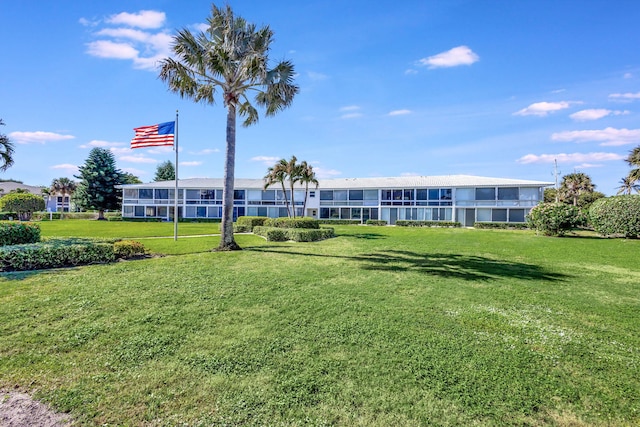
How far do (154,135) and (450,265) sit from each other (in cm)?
1547

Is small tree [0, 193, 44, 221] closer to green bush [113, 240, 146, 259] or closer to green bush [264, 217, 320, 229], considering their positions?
green bush [264, 217, 320, 229]

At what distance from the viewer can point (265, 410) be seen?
137 inches

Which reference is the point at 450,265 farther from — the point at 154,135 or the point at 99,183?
the point at 99,183

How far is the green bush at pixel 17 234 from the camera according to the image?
11359 millimetres

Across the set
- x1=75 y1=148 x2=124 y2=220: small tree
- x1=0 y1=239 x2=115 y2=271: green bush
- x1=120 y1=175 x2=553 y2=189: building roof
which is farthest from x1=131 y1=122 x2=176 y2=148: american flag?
x1=75 y1=148 x2=124 y2=220: small tree

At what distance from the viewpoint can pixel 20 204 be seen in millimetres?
39875

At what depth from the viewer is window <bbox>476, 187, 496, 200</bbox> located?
37.5 meters

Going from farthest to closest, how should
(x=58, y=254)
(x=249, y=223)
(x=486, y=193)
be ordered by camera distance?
(x=486, y=193)
(x=249, y=223)
(x=58, y=254)

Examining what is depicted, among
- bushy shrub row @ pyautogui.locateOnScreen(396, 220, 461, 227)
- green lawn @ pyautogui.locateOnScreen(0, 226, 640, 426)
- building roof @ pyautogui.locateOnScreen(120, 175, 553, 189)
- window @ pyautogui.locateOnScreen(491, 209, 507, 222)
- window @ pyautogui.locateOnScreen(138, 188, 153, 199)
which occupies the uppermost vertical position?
building roof @ pyautogui.locateOnScreen(120, 175, 553, 189)

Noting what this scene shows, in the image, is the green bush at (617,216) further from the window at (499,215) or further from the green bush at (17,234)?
the green bush at (17,234)

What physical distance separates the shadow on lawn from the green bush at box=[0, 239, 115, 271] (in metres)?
5.71

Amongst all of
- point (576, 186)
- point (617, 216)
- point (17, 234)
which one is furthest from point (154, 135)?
point (576, 186)

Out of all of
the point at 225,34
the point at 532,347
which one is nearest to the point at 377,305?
the point at 532,347

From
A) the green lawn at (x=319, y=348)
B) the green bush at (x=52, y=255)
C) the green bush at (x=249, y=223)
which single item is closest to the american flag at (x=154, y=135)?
the green bush at (x=52, y=255)
